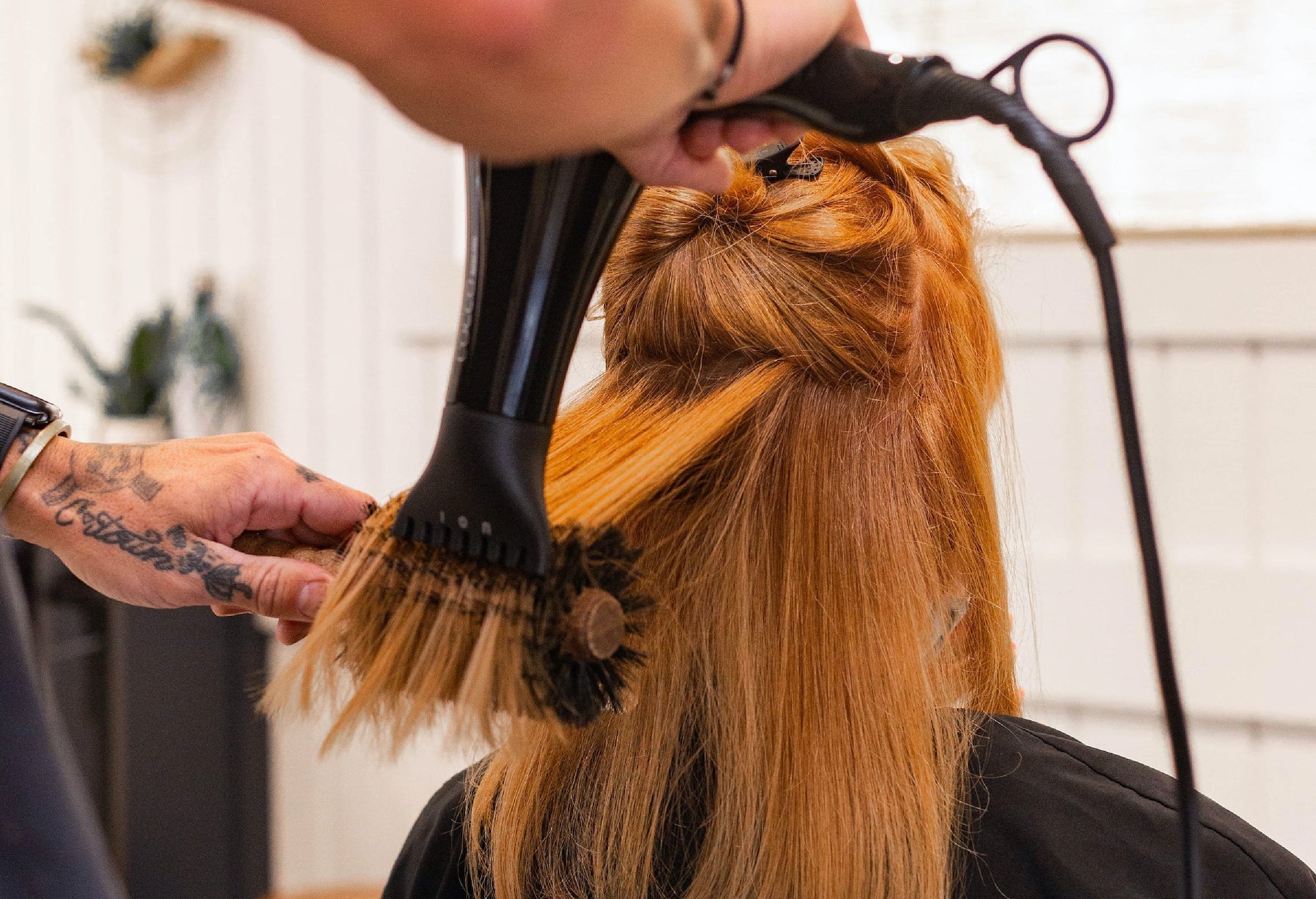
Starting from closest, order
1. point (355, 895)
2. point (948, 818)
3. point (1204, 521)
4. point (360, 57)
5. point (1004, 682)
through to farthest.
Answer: point (360, 57) → point (948, 818) → point (1004, 682) → point (1204, 521) → point (355, 895)

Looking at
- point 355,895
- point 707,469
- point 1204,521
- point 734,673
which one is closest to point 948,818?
point 734,673

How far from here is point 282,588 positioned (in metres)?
0.67

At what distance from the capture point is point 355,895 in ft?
7.33

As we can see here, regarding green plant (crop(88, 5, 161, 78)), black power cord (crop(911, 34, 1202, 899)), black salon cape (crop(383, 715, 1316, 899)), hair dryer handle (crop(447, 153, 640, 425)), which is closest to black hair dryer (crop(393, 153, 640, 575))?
hair dryer handle (crop(447, 153, 640, 425))

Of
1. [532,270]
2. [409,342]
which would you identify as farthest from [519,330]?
[409,342]

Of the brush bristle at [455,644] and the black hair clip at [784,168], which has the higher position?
the black hair clip at [784,168]

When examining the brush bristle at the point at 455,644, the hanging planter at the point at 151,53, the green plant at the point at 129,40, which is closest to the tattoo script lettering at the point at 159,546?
the brush bristle at the point at 455,644

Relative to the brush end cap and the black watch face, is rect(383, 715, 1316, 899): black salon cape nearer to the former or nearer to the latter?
the brush end cap

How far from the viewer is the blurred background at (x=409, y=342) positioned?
4.51 feet

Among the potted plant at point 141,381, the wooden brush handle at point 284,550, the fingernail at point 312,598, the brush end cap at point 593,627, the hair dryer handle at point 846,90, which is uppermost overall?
the potted plant at point 141,381

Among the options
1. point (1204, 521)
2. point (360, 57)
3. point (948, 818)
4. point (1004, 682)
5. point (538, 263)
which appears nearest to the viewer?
point (360, 57)

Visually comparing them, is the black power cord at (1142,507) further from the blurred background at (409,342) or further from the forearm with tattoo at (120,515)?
the forearm with tattoo at (120,515)

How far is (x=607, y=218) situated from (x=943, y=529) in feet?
1.21

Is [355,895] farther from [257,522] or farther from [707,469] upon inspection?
[707,469]
